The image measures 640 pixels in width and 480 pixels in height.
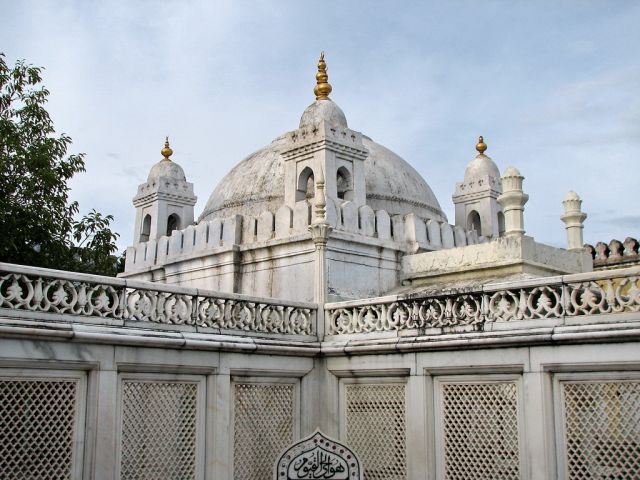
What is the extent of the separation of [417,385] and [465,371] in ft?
2.61

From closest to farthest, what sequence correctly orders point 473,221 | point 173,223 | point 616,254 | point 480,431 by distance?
point 480,431 → point 473,221 → point 173,223 → point 616,254

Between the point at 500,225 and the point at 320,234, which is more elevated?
the point at 500,225

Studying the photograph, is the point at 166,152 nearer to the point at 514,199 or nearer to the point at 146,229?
the point at 146,229

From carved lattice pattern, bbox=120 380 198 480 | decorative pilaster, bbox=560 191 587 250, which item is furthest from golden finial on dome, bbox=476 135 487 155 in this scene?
carved lattice pattern, bbox=120 380 198 480

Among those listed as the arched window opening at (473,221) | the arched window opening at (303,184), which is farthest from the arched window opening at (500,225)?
the arched window opening at (303,184)

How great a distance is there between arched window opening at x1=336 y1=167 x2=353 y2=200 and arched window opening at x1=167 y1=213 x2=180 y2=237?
5401mm

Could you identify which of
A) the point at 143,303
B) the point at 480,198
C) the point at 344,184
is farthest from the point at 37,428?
the point at 480,198

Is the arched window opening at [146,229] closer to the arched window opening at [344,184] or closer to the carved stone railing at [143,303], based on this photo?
the arched window opening at [344,184]

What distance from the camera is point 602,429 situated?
29.9ft

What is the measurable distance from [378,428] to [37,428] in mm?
4792

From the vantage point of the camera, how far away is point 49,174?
12.5m

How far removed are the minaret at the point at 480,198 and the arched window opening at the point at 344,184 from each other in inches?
174

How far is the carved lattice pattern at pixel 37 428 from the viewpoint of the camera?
873 centimetres

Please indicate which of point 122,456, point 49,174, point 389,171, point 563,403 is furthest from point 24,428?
point 389,171
